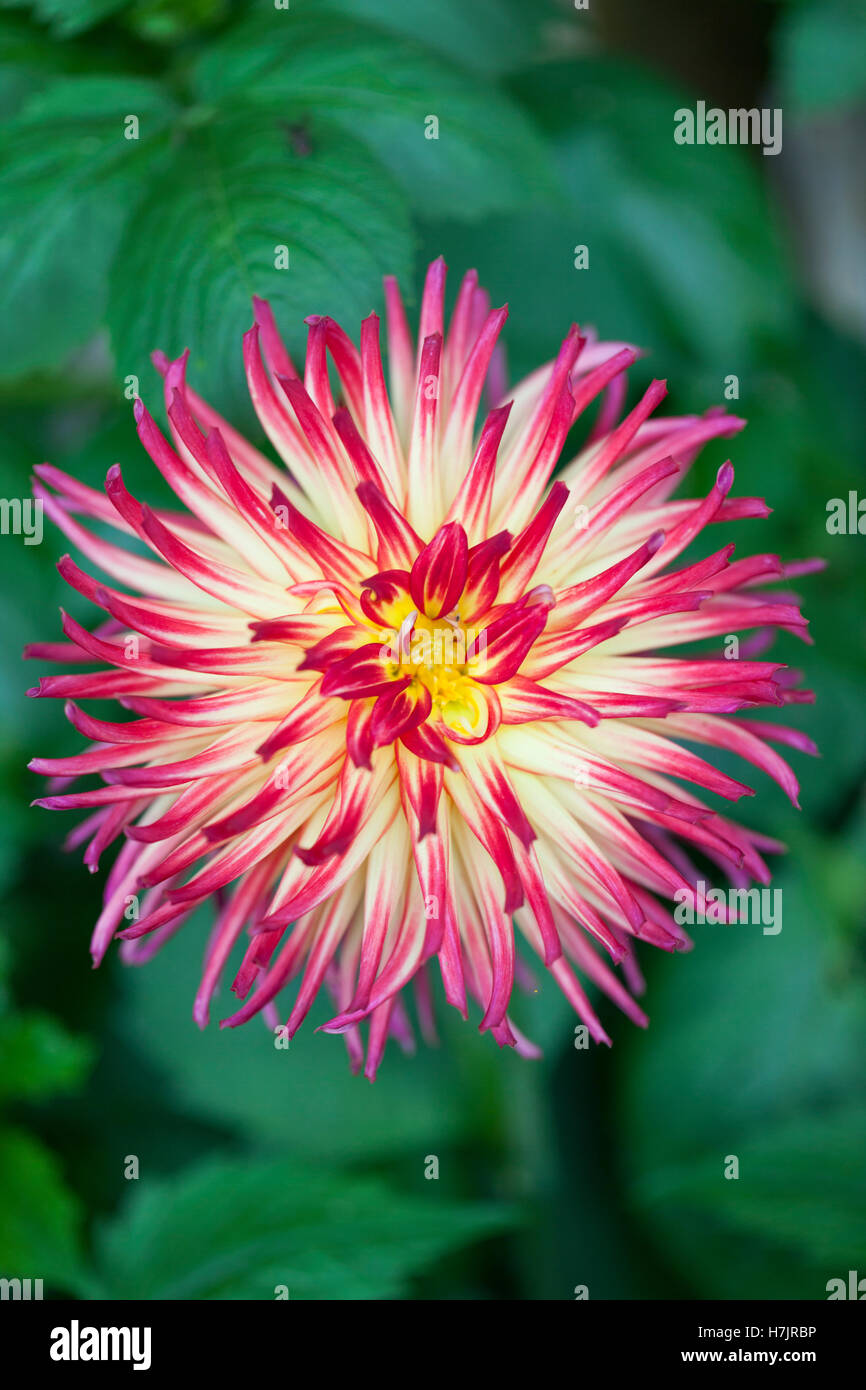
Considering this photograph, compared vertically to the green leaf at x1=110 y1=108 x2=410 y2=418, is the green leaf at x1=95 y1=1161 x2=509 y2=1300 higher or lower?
lower

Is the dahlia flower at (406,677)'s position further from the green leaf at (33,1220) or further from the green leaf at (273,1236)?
the green leaf at (33,1220)

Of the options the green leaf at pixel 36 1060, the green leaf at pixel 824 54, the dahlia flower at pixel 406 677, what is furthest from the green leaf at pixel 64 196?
the green leaf at pixel 824 54

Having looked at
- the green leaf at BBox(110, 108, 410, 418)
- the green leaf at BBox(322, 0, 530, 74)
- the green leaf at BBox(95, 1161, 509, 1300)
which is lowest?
the green leaf at BBox(95, 1161, 509, 1300)

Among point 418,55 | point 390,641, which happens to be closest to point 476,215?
point 418,55

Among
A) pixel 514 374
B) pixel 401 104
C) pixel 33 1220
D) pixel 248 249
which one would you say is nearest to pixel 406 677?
pixel 248 249

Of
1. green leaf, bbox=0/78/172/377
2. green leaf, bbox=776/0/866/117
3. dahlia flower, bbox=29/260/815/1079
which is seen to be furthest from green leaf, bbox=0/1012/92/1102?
green leaf, bbox=776/0/866/117

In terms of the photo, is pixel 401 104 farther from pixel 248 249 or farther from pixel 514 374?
pixel 514 374

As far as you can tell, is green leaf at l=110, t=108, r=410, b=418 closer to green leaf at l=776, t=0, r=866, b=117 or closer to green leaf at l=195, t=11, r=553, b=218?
green leaf at l=195, t=11, r=553, b=218
